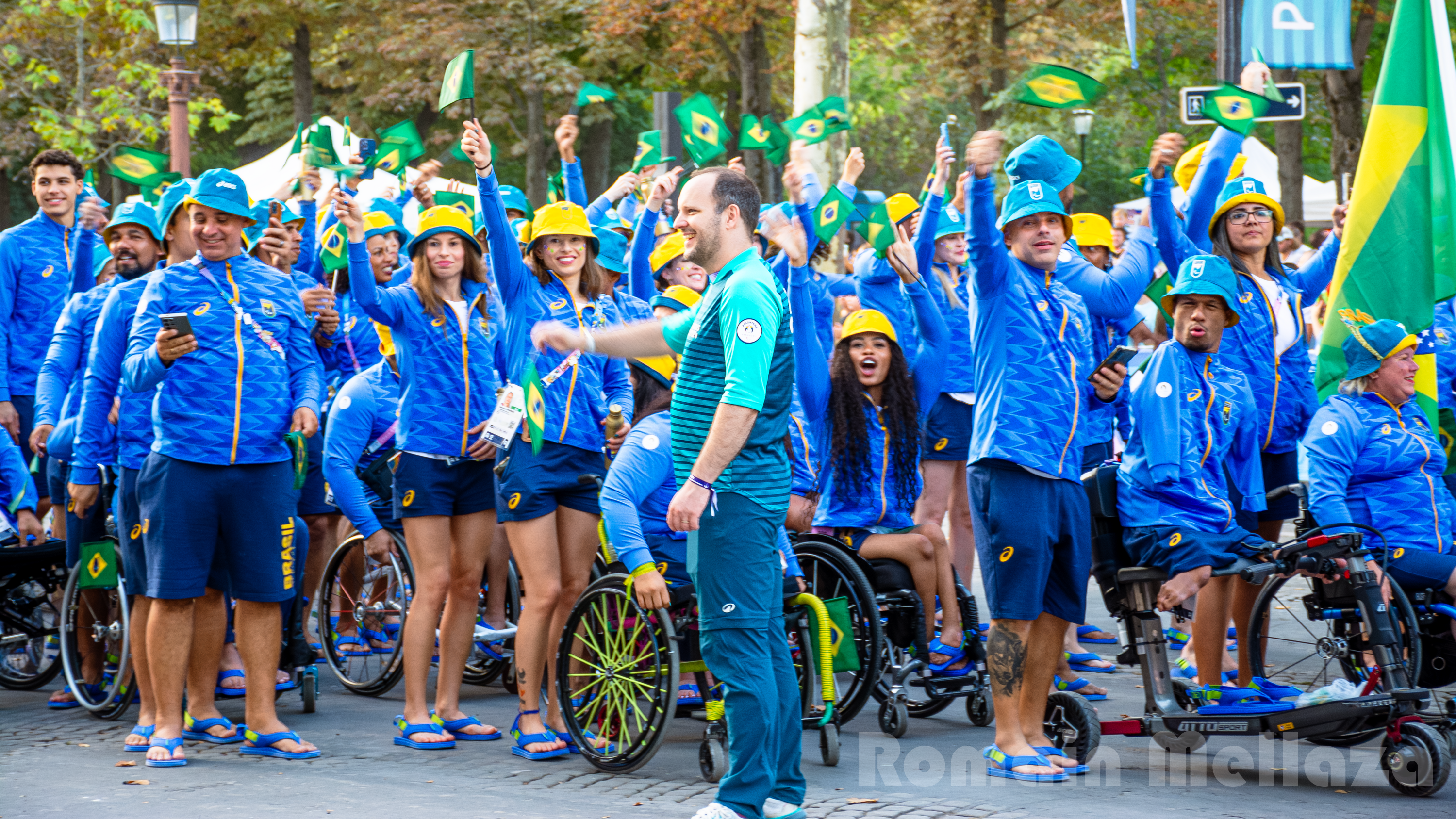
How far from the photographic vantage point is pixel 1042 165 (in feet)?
19.6

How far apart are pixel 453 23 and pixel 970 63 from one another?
8.32 meters

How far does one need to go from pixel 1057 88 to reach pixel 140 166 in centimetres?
419

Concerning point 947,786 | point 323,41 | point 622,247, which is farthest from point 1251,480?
point 323,41

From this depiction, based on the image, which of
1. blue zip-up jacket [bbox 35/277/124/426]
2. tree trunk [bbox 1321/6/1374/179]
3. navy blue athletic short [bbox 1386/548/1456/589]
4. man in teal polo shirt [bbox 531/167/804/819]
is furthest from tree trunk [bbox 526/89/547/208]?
man in teal polo shirt [bbox 531/167/804/819]

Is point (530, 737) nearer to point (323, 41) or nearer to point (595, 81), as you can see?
point (595, 81)

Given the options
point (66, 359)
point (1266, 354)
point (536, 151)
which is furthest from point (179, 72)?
point (536, 151)

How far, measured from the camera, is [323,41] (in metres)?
28.6

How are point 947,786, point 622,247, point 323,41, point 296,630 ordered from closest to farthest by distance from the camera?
1. point 947,786
2. point 296,630
3. point 622,247
4. point 323,41

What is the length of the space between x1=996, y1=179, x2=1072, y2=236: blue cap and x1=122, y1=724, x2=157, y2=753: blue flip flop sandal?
3.81m

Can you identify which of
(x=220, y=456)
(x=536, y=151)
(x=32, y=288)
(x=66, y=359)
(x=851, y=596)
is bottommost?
(x=851, y=596)

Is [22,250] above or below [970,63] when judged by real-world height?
below

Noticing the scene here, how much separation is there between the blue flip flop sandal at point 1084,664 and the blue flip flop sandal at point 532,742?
8.87ft

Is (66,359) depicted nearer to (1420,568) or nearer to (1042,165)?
(1042,165)

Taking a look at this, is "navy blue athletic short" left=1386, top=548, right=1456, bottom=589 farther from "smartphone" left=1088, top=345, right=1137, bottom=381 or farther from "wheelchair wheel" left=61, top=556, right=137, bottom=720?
"wheelchair wheel" left=61, top=556, right=137, bottom=720
